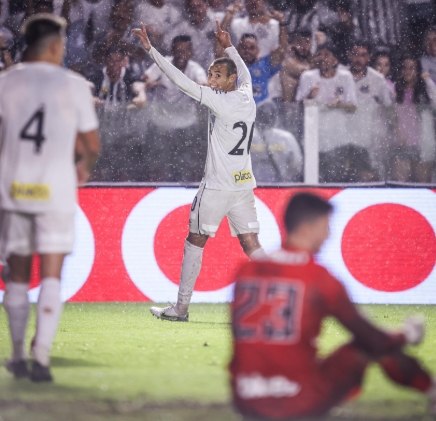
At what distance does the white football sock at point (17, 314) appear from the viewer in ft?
12.9

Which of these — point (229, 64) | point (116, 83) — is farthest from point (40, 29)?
point (116, 83)

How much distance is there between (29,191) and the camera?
369 centimetres

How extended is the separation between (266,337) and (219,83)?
3660 mm

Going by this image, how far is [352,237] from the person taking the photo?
7.70m

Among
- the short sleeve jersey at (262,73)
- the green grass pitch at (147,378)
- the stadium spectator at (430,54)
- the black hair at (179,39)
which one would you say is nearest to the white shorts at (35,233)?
the green grass pitch at (147,378)

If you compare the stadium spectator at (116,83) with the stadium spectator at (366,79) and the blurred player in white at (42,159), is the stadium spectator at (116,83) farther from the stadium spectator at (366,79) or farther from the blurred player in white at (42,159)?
the blurred player in white at (42,159)

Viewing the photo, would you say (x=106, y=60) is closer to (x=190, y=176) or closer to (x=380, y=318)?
(x=190, y=176)

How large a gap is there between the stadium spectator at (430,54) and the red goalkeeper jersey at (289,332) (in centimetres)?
684

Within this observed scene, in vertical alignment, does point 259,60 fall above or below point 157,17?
below

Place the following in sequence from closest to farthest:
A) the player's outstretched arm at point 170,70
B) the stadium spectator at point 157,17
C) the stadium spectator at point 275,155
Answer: the player's outstretched arm at point 170,70 → the stadium spectator at point 275,155 → the stadium spectator at point 157,17

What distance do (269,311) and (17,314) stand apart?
62.6 inches

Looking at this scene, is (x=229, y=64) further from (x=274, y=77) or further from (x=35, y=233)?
(x=274, y=77)

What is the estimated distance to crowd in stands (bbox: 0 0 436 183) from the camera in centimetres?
790

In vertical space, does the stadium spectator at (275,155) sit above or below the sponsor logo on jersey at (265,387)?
above
